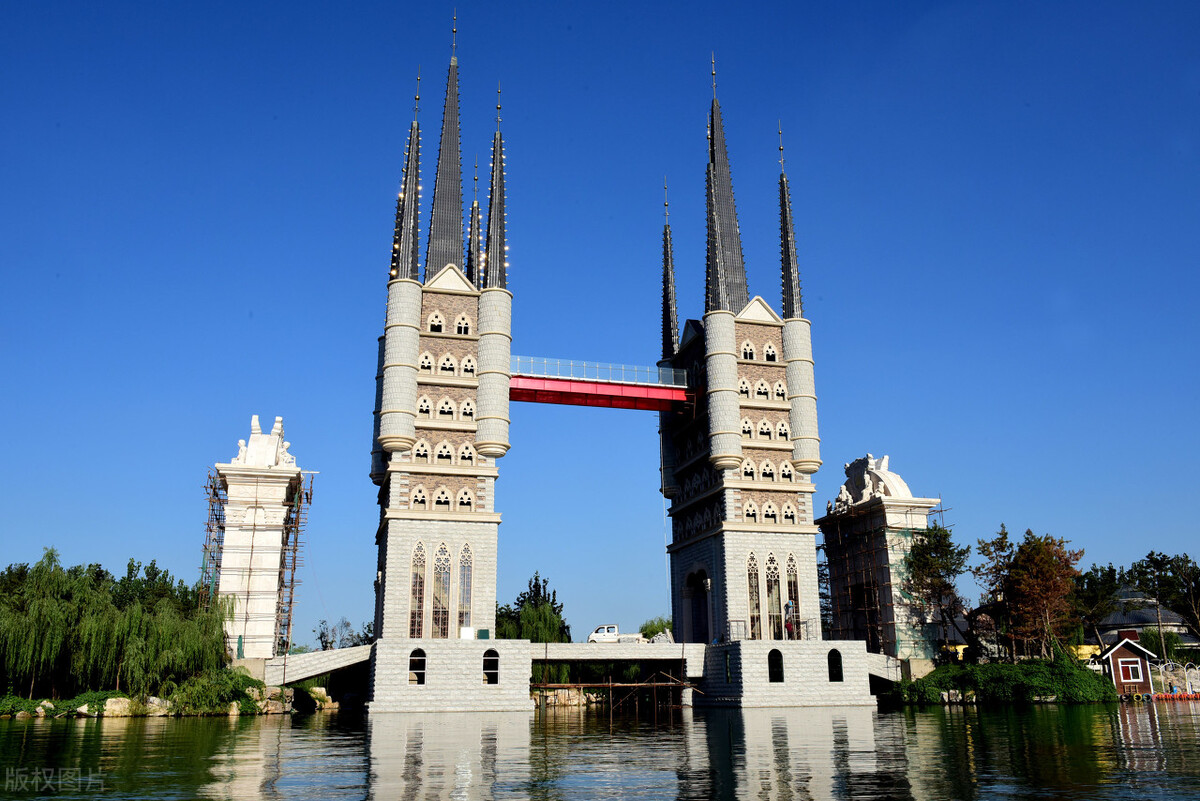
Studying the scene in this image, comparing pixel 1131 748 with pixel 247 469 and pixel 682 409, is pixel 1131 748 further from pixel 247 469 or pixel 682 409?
pixel 247 469

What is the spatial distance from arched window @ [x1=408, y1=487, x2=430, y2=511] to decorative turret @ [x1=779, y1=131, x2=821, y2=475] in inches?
891

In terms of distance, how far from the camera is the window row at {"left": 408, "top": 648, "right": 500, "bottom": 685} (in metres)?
48.9

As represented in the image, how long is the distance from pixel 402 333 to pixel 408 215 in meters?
7.70

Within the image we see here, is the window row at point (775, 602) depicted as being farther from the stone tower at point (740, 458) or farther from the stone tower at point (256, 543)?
the stone tower at point (256, 543)

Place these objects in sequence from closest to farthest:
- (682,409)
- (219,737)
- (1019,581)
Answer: (219,737)
(1019,581)
(682,409)

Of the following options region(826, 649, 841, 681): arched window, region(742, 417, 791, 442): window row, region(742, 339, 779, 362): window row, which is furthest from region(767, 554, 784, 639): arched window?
region(742, 339, 779, 362): window row

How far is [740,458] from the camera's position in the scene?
187 ft

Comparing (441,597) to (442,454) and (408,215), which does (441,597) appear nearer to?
(442,454)

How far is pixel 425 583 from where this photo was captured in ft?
168

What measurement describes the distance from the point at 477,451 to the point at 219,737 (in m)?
25.5

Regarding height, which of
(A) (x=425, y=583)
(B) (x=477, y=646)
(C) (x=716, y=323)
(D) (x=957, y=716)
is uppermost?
(C) (x=716, y=323)

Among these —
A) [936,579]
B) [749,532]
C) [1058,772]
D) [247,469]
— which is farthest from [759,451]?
[1058,772]

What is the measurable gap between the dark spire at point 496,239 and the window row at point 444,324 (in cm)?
248

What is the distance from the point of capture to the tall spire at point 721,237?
201 feet
